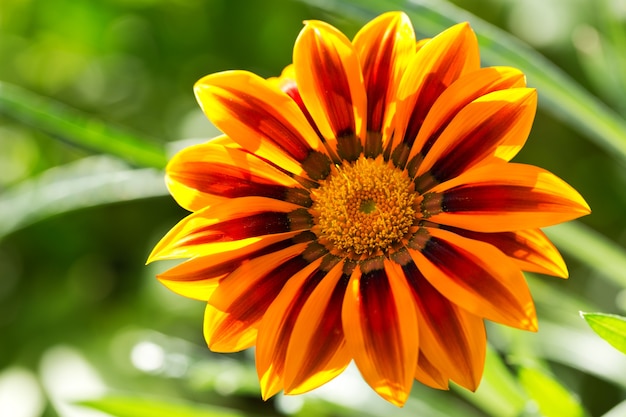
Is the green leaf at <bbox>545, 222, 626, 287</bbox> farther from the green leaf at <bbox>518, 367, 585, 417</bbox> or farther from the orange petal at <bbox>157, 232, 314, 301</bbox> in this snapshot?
the orange petal at <bbox>157, 232, 314, 301</bbox>

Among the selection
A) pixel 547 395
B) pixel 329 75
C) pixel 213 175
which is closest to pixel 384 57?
pixel 329 75

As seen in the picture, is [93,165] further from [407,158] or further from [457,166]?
[457,166]

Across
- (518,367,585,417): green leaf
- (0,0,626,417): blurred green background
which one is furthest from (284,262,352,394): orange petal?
(0,0,626,417): blurred green background

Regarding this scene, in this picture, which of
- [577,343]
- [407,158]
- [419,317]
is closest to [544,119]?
[577,343]

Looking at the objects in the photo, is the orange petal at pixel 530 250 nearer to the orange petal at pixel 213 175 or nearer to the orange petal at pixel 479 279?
the orange petal at pixel 479 279

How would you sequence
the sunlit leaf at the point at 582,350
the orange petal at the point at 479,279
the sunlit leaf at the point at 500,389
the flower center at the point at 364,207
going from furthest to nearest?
the sunlit leaf at the point at 582,350 → the sunlit leaf at the point at 500,389 → the flower center at the point at 364,207 → the orange petal at the point at 479,279

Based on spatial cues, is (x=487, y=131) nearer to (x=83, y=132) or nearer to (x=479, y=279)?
(x=479, y=279)

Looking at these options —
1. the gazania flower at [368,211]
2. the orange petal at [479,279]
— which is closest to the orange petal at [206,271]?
the gazania flower at [368,211]
